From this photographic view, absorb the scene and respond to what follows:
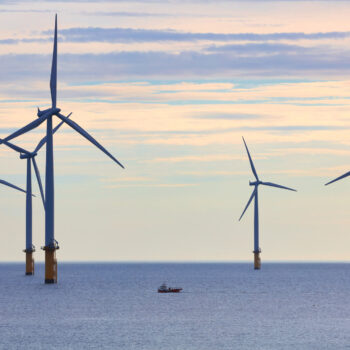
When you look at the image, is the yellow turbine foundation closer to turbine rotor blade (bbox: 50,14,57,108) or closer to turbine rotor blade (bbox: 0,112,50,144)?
turbine rotor blade (bbox: 0,112,50,144)

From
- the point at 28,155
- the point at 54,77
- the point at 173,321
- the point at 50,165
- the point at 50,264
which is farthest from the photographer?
the point at 28,155

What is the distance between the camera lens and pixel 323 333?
89.6 metres

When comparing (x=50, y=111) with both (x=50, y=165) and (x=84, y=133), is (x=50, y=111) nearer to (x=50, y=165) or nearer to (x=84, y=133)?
(x=50, y=165)

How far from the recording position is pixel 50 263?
143500 millimetres

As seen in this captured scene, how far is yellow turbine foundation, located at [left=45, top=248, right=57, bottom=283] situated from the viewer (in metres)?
138

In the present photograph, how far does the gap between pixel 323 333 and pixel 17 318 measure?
35439 millimetres

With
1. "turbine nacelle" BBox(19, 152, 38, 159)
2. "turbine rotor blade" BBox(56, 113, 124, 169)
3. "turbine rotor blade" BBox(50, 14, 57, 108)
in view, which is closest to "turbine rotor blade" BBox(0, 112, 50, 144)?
"turbine rotor blade" BBox(56, 113, 124, 169)

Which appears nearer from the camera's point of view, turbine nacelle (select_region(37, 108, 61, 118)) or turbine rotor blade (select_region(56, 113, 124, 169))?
turbine rotor blade (select_region(56, 113, 124, 169))

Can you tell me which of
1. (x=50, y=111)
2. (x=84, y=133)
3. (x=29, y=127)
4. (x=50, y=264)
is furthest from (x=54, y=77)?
(x=50, y=264)

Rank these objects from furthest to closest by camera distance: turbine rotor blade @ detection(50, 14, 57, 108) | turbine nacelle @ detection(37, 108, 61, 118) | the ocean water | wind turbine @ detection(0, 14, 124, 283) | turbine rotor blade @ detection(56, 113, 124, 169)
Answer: turbine rotor blade @ detection(50, 14, 57, 108), turbine nacelle @ detection(37, 108, 61, 118), wind turbine @ detection(0, 14, 124, 283), turbine rotor blade @ detection(56, 113, 124, 169), the ocean water

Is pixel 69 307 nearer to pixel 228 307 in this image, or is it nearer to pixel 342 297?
pixel 228 307

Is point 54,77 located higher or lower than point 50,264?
higher

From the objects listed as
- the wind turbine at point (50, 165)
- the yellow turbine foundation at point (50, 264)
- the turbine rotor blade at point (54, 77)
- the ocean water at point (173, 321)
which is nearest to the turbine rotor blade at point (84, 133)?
the wind turbine at point (50, 165)

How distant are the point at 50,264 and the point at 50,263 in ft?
3.41
